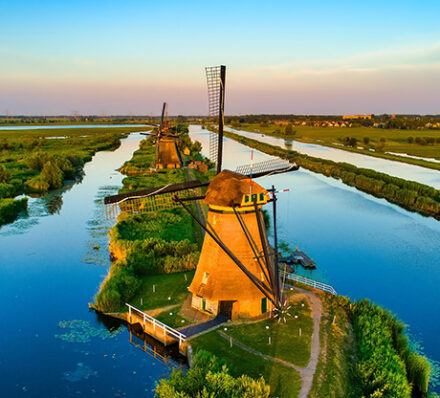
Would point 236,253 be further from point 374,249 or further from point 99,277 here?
point 374,249

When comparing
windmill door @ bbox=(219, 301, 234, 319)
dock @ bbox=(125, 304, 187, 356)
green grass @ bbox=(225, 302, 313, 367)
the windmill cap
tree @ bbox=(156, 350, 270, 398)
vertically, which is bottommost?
dock @ bbox=(125, 304, 187, 356)

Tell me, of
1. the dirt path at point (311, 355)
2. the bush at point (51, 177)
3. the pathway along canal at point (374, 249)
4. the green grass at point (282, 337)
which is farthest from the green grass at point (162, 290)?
the bush at point (51, 177)

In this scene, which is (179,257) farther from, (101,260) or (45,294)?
(45,294)

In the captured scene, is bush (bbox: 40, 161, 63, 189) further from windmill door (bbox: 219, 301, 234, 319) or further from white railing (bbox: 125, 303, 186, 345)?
windmill door (bbox: 219, 301, 234, 319)

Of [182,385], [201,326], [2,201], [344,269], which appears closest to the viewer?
[182,385]

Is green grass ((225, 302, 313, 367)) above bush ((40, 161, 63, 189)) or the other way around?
the other way around

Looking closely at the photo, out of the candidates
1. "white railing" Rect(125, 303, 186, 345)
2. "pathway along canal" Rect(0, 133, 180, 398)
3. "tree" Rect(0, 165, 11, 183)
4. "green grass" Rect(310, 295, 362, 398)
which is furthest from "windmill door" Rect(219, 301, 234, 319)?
"tree" Rect(0, 165, 11, 183)

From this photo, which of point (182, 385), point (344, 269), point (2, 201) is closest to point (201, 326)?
point (182, 385)
